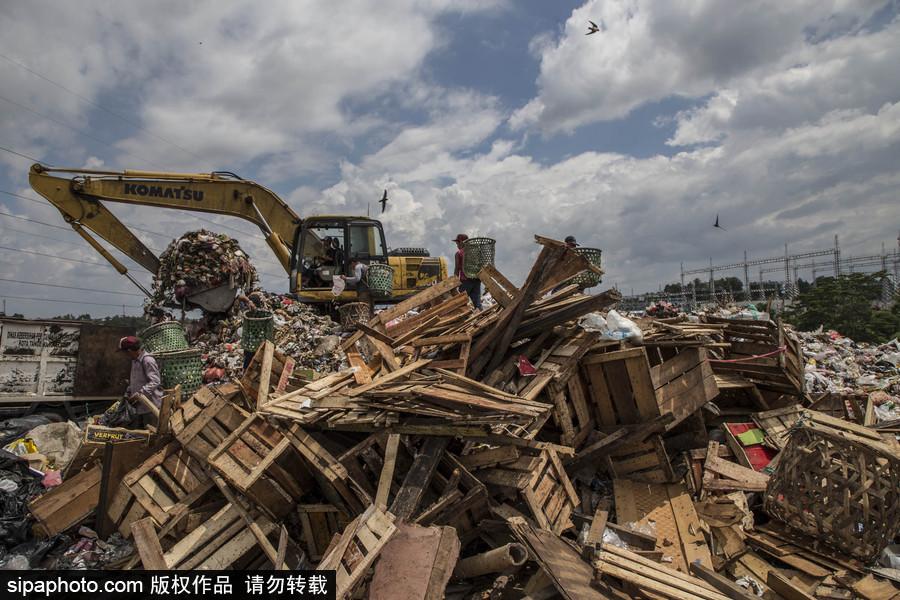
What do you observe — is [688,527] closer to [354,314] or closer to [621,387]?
[621,387]

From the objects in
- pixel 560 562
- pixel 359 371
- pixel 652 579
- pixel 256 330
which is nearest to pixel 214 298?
pixel 256 330

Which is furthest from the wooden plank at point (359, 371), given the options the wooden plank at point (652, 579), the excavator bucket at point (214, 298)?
the excavator bucket at point (214, 298)

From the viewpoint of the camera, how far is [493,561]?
3.33 metres

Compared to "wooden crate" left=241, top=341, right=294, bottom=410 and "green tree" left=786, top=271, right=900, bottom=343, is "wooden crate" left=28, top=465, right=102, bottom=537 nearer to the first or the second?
"wooden crate" left=241, top=341, right=294, bottom=410

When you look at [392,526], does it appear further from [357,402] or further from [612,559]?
[612,559]

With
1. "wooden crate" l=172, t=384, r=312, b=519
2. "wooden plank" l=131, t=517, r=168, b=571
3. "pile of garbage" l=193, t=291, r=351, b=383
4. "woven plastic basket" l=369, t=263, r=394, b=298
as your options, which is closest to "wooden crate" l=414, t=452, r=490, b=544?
"wooden crate" l=172, t=384, r=312, b=519

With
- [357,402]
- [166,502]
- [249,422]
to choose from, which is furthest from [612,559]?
[166,502]

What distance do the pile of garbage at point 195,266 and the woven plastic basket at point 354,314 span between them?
234 cm

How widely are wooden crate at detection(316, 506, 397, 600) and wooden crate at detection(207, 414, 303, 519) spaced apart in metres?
1.02

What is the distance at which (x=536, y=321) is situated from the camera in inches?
197

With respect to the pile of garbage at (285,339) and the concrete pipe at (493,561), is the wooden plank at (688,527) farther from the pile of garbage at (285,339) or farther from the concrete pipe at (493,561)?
the pile of garbage at (285,339)

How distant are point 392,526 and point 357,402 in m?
1.09

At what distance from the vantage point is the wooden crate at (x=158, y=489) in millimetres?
4234

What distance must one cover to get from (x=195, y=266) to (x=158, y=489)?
19.4 feet
